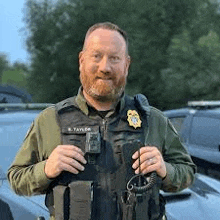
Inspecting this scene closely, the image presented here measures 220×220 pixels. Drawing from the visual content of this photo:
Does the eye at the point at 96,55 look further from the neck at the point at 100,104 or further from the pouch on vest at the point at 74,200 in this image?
the pouch on vest at the point at 74,200

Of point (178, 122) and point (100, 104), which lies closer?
point (100, 104)

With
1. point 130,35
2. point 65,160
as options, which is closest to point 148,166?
point 65,160

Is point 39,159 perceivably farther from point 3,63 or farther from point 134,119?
point 3,63

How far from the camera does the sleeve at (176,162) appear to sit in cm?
199

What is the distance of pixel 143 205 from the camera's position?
1.92 m

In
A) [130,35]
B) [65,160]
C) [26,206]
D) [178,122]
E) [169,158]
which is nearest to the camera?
[65,160]

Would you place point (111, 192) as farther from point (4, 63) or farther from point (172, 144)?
point (4, 63)

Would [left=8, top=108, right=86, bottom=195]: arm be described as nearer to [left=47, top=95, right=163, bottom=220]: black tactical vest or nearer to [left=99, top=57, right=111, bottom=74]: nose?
[left=47, top=95, right=163, bottom=220]: black tactical vest

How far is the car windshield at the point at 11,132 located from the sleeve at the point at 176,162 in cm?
176

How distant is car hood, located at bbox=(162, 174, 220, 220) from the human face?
1412 mm

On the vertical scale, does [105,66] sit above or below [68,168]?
above

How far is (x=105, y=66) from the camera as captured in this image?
6.23ft

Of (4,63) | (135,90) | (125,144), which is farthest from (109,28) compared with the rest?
(4,63)

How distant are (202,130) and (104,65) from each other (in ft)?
13.7
